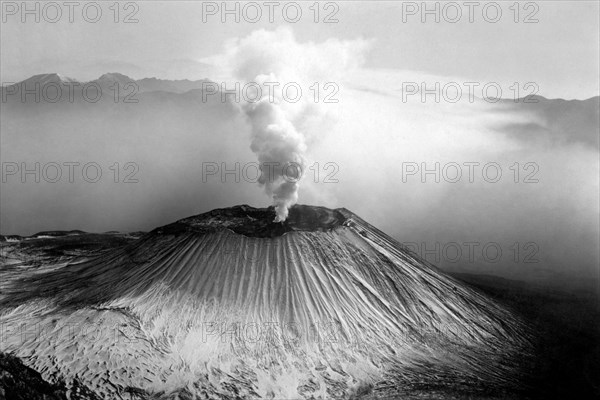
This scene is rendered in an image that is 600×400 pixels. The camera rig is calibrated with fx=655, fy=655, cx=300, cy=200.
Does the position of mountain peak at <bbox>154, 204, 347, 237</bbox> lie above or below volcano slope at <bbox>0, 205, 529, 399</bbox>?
above

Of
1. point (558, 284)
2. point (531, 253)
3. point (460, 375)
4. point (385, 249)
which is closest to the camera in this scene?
point (460, 375)

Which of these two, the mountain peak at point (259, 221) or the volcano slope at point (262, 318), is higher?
the mountain peak at point (259, 221)

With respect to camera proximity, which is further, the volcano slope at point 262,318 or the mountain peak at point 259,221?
the mountain peak at point 259,221

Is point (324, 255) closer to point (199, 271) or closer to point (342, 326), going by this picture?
point (342, 326)

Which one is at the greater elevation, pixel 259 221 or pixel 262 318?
pixel 259 221

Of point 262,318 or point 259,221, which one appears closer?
point 262,318

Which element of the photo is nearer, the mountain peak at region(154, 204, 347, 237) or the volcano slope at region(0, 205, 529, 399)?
the volcano slope at region(0, 205, 529, 399)

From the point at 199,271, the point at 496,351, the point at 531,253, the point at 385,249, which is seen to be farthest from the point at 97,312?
the point at 531,253

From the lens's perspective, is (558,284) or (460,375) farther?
(558,284)
